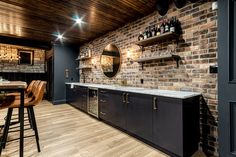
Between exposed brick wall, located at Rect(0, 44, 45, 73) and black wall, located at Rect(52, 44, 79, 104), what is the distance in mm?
2014

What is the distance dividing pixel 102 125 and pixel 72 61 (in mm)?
4144

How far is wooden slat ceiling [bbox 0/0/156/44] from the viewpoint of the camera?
284cm

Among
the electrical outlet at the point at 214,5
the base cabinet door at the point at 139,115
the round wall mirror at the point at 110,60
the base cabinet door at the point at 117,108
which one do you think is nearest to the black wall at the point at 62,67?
the round wall mirror at the point at 110,60

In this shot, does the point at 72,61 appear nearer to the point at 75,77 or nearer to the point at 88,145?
the point at 75,77

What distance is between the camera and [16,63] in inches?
276

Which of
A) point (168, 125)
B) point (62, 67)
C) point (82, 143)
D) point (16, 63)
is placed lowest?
point (82, 143)

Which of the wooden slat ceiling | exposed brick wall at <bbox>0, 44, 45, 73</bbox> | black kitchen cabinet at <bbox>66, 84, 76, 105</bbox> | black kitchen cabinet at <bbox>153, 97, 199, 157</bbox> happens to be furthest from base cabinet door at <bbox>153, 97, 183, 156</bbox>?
exposed brick wall at <bbox>0, 44, 45, 73</bbox>

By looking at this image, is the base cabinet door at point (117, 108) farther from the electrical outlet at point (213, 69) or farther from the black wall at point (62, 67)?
the black wall at point (62, 67)

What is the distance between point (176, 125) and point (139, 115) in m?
0.71

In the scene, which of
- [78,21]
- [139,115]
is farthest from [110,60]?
[139,115]

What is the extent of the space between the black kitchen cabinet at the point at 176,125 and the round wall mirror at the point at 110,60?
226cm

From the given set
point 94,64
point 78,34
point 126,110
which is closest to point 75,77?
point 94,64

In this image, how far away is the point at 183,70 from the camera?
253 centimetres

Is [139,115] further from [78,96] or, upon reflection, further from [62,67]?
[62,67]
